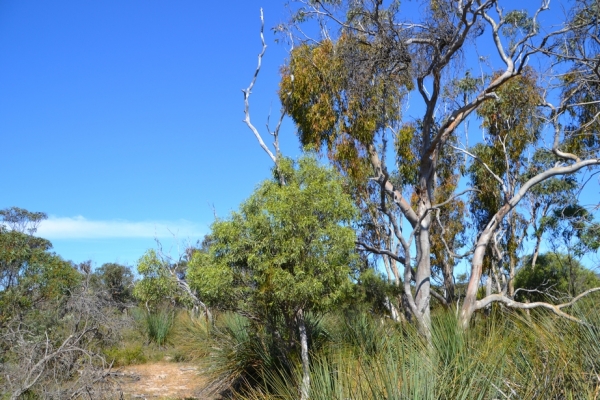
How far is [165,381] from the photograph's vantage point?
52.4 ft

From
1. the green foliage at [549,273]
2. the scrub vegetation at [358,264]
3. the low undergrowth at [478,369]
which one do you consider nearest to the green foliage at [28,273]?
the scrub vegetation at [358,264]

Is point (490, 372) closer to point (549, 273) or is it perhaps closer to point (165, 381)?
point (165, 381)

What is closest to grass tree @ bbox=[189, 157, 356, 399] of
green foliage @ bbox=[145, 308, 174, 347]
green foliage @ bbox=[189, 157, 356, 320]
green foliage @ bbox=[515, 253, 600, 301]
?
green foliage @ bbox=[189, 157, 356, 320]

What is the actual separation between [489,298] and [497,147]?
7.07m

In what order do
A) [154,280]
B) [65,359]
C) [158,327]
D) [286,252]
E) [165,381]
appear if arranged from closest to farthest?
[65,359] → [286,252] → [154,280] → [165,381] → [158,327]

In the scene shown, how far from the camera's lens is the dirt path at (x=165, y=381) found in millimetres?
14048

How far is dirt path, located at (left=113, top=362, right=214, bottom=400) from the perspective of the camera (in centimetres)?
1405

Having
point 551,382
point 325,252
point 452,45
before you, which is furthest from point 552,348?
point 452,45

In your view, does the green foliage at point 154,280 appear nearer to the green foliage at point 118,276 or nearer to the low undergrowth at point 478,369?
the low undergrowth at point 478,369

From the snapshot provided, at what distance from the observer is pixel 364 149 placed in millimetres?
14227

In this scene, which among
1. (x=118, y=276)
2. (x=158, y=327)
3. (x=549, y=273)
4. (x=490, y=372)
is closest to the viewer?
(x=490, y=372)

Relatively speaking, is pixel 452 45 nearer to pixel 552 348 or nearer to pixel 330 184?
pixel 330 184

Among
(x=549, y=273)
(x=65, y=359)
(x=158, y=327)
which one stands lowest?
(x=65, y=359)

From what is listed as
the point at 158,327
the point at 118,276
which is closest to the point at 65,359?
the point at 158,327
